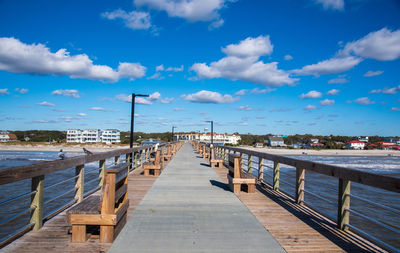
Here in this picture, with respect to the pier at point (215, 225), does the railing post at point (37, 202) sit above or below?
above

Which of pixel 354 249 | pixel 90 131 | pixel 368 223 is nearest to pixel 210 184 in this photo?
pixel 354 249

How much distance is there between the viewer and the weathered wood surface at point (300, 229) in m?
3.23

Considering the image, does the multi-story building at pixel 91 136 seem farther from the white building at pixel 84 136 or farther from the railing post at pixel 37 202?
the railing post at pixel 37 202

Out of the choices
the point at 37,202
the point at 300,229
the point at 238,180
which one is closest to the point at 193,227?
the point at 300,229

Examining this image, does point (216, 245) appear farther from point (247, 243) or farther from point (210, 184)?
point (210, 184)

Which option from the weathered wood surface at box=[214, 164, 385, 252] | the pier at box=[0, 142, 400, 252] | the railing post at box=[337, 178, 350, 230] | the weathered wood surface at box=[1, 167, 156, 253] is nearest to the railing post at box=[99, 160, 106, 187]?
the pier at box=[0, 142, 400, 252]

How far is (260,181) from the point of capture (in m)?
7.84

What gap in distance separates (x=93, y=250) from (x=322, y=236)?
115 inches

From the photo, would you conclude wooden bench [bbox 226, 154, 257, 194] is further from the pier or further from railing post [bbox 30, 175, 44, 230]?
railing post [bbox 30, 175, 44, 230]

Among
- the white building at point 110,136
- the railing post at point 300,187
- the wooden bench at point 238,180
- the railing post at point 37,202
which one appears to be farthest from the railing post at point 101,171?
→ the white building at point 110,136

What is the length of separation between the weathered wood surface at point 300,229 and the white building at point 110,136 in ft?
375

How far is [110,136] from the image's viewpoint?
11438cm

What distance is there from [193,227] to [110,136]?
117 meters

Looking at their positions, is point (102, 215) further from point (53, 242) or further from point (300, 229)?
point (300, 229)
